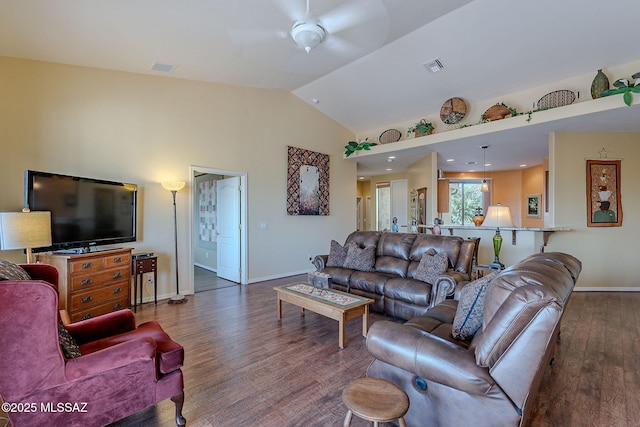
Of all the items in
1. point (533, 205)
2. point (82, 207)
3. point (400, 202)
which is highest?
point (400, 202)

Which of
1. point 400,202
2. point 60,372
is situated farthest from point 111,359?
point 400,202

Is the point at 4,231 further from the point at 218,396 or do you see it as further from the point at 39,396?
the point at 218,396

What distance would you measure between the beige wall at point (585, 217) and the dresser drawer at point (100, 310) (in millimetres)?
6656

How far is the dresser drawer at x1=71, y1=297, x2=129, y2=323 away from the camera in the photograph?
311 centimetres

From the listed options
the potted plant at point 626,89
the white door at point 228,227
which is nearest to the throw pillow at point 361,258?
the white door at point 228,227

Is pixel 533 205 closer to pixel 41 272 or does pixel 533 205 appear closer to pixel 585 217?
pixel 585 217

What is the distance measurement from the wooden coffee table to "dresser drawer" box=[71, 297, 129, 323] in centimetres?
203

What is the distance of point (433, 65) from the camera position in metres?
4.56

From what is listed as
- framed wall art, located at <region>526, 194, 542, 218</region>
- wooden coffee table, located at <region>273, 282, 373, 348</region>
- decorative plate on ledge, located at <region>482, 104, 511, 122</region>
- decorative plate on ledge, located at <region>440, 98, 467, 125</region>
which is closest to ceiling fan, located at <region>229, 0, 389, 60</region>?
decorative plate on ledge, located at <region>440, 98, 467, 125</region>

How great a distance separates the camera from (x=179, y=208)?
4.69m

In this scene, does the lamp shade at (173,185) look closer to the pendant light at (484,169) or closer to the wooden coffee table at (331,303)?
the wooden coffee table at (331,303)

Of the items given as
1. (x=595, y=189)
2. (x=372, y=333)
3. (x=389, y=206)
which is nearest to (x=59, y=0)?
(x=372, y=333)

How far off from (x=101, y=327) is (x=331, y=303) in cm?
190

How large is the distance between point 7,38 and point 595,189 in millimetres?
8221
